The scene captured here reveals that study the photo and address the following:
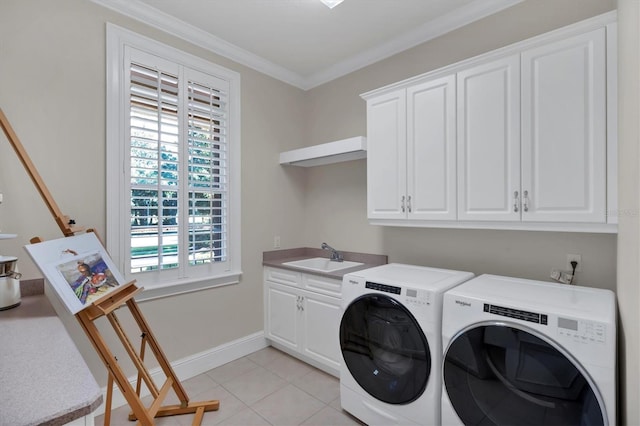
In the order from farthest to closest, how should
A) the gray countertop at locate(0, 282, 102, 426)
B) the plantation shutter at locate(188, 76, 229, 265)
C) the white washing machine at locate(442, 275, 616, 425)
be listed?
the plantation shutter at locate(188, 76, 229, 265) < the white washing machine at locate(442, 275, 616, 425) < the gray countertop at locate(0, 282, 102, 426)

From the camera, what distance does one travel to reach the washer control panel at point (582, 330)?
3.98 feet

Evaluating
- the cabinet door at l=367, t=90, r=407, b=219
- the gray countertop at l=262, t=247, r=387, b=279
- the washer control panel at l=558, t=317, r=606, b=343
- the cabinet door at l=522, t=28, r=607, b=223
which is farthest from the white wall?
the gray countertop at l=262, t=247, r=387, b=279

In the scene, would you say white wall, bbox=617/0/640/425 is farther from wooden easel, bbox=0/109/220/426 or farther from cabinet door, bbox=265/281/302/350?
cabinet door, bbox=265/281/302/350

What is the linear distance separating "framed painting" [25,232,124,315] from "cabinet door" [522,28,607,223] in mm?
2284

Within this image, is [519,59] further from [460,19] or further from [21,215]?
[21,215]

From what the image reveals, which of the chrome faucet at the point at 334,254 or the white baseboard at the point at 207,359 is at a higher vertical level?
the chrome faucet at the point at 334,254

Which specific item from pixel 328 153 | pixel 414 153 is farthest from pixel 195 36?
pixel 414 153

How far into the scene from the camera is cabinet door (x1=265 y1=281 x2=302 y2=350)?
8.99 feet

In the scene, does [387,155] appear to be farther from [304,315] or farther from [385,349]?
[304,315]

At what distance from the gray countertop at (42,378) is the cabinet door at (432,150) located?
1.98 metres

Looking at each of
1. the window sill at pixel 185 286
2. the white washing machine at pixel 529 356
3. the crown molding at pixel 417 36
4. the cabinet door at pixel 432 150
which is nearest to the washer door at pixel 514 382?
the white washing machine at pixel 529 356

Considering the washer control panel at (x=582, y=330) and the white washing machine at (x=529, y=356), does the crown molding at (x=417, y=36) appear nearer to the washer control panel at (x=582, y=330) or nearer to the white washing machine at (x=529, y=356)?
the white washing machine at (x=529, y=356)

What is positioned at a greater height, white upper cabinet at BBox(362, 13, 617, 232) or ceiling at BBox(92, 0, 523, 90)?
ceiling at BBox(92, 0, 523, 90)

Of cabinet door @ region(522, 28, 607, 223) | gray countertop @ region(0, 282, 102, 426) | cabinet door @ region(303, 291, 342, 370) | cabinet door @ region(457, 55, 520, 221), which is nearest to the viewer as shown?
A: gray countertop @ region(0, 282, 102, 426)
